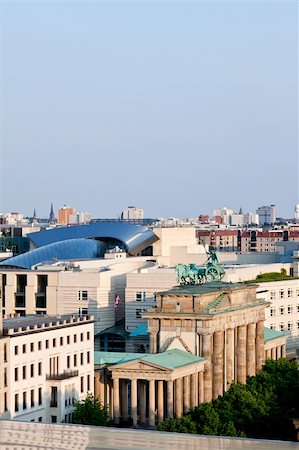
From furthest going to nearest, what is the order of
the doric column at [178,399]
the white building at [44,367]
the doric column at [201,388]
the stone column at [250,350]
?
the stone column at [250,350]
the doric column at [201,388]
the doric column at [178,399]
the white building at [44,367]

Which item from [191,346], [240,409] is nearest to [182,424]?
[240,409]

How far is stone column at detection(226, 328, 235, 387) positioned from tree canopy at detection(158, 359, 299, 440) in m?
0.74

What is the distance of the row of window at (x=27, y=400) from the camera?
39.1m

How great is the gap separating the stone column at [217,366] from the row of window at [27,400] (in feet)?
24.3

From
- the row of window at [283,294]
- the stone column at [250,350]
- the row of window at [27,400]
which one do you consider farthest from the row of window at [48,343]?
the row of window at [283,294]

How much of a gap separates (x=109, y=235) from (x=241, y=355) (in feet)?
137

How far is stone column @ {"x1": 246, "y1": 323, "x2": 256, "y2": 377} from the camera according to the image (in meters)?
50.2

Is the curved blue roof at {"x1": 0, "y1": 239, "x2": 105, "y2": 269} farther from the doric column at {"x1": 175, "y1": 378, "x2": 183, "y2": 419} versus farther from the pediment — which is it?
the doric column at {"x1": 175, "y1": 378, "x2": 183, "y2": 419}

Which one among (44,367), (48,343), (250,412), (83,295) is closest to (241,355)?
(250,412)

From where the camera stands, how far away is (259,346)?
170 ft

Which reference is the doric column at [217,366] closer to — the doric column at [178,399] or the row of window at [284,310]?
the doric column at [178,399]

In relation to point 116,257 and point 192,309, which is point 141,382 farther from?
point 116,257

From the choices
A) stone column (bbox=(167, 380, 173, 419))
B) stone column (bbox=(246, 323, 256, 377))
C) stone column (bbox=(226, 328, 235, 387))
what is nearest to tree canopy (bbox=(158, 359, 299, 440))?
stone column (bbox=(226, 328, 235, 387))

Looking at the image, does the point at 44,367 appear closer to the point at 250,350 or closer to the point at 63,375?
the point at 63,375
